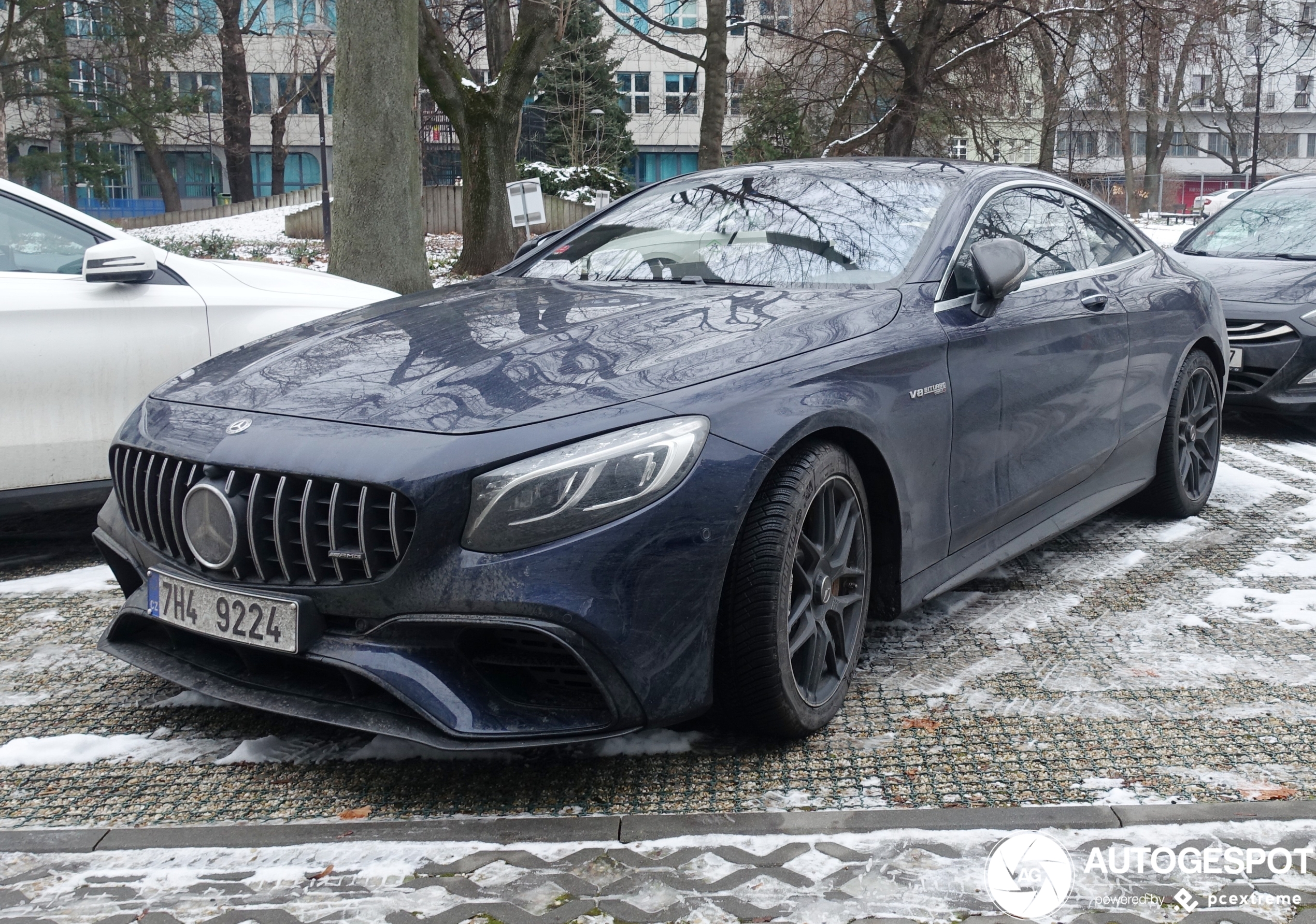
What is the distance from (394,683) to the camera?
273 cm

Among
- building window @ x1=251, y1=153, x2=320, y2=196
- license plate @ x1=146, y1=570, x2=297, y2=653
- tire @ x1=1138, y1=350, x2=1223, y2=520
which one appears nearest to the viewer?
license plate @ x1=146, y1=570, x2=297, y2=653

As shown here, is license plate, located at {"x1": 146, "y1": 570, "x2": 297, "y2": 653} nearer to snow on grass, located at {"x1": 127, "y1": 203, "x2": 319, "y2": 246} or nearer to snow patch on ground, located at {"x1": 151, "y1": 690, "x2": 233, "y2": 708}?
snow patch on ground, located at {"x1": 151, "y1": 690, "x2": 233, "y2": 708}

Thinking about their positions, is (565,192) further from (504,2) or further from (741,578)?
(741,578)

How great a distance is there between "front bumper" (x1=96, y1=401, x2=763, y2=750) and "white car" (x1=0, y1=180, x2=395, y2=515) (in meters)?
2.18

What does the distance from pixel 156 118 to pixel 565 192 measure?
47.1 ft

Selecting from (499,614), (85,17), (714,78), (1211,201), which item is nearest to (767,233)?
(499,614)

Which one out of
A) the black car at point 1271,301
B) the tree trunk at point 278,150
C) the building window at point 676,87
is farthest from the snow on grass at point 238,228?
the building window at point 676,87

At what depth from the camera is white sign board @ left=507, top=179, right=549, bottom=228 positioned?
12.7 meters

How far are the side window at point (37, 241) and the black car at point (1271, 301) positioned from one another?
5.63 meters

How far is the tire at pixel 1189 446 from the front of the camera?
5.38 m

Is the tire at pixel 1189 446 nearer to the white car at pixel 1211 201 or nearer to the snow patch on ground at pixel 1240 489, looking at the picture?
the snow patch on ground at pixel 1240 489

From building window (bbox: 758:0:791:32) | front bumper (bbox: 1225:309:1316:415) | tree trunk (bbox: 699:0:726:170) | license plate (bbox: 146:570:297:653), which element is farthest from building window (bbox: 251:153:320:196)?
license plate (bbox: 146:570:297:653)

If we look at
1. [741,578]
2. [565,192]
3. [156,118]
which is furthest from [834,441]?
[156,118]

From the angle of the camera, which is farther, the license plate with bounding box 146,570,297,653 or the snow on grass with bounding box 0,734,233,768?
the snow on grass with bounding box 0,734,233,768
